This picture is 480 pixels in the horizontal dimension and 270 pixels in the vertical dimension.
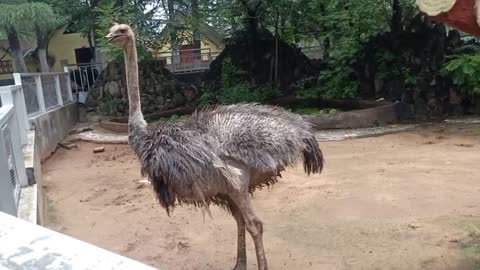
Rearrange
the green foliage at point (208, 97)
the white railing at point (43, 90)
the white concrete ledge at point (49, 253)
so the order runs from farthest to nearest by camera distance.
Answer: the green foliage at point (208, 97)
the white railing at point (43, 90)
the white concrete ledge at point (49, 253)

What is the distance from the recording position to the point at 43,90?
8531mm

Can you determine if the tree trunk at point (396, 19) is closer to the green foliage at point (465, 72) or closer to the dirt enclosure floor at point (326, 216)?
the green foliage at point (465, 72)

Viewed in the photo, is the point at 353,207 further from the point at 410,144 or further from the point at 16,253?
the point at 16,253

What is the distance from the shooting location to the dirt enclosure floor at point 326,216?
348cm

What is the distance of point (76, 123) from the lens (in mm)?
11539

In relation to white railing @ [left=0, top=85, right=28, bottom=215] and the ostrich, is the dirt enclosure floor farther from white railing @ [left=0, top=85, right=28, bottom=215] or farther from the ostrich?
white railing @ [left=0, top=85, right=28, bottom=215]

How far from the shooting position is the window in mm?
19058

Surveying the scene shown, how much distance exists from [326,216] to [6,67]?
60.1 feet

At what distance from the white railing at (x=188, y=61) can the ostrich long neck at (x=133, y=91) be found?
1189cm

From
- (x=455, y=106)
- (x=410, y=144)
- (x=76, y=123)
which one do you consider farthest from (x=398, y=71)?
(x=76, y=123)

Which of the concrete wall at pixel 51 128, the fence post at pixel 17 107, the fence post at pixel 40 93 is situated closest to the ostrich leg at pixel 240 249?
the fence post at pixel 17 107

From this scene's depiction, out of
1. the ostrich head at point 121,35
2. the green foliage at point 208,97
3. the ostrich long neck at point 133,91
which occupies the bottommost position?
the green foliage at point 208,97

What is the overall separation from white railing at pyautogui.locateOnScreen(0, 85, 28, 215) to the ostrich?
754 mm

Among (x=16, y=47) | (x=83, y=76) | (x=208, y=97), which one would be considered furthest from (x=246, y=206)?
(x=83, y=76)
